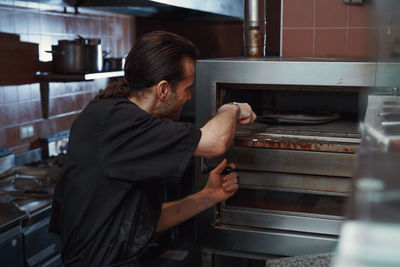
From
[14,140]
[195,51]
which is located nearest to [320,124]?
[195,51]

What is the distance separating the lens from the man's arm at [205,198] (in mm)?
1540

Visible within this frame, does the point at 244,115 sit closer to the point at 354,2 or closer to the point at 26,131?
the point at 354,2

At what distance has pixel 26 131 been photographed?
9.08 ft

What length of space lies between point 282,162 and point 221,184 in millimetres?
213

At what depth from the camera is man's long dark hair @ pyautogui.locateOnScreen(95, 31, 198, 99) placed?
1.34m

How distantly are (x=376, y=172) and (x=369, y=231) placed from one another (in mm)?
117

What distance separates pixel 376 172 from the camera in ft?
1.46

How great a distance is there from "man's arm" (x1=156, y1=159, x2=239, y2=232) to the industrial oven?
4cm

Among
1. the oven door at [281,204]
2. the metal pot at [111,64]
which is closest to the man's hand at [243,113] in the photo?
the oven door at [281,204]

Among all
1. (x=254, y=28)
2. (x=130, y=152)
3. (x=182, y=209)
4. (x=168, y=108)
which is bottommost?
(x=182, y=209)

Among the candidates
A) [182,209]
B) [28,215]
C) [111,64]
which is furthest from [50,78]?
[182,209]

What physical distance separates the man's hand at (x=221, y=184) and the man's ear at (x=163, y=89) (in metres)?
0.31

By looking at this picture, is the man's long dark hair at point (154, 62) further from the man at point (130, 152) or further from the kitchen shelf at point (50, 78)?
the kitchen shelf at point (50, 78)

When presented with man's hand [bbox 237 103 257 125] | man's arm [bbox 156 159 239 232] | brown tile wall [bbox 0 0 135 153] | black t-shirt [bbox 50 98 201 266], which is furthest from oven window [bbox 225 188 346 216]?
brown tile wall [bbox 0 0 135 153]
